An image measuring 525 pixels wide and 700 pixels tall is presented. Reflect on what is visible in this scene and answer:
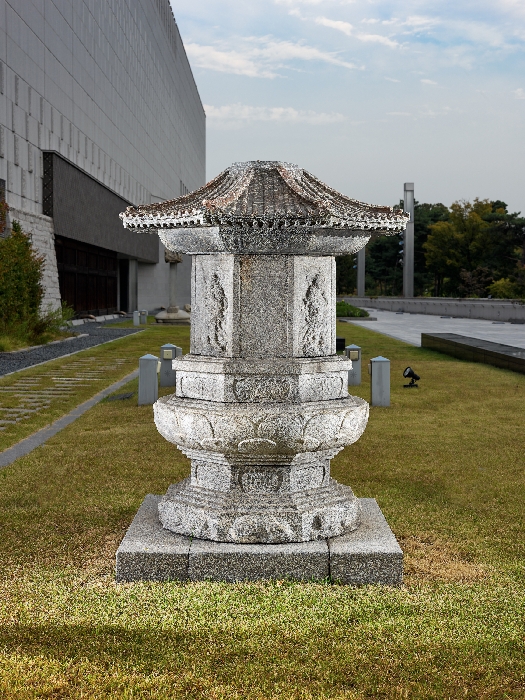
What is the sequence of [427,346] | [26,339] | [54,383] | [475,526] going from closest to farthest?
1. [475,526]
2. [54,383]
3. [26,339]
4. [427,346]

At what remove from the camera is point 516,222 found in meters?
76.4

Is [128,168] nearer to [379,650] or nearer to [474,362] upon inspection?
[474,362]

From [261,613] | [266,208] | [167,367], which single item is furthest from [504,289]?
[261,613]

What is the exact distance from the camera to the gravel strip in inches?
800

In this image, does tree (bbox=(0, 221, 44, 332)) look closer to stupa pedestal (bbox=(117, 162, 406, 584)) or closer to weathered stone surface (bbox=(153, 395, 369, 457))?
stupa pedestal (bbox=(117, 162, 406, 584))

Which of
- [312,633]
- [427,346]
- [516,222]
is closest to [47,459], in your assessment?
[312,633]

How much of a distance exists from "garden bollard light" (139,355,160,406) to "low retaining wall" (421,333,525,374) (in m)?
9.42

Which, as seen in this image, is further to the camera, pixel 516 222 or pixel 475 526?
pixel 516 222

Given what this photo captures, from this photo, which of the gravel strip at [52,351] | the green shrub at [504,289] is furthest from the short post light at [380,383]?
the green shrub at [504,289]

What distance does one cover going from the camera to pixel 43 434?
35.8 ft

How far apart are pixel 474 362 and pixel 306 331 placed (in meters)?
17.1

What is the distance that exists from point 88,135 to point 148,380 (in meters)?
28.2

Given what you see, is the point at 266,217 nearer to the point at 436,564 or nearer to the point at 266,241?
the point at 266,241

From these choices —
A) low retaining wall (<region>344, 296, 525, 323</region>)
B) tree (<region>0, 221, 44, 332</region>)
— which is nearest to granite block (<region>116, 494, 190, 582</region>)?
tree (<region>0, 221, 44, 332</region>)
